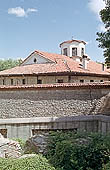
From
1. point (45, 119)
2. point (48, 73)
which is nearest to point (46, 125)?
point (45, 119)

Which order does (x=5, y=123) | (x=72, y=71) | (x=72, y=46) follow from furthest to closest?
(x=72, y=46)
(x=72, y=71)
(x=5, y=123)

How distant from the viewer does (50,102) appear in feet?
34.8

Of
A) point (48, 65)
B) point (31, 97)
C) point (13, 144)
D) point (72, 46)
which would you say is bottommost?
point (13, 144)

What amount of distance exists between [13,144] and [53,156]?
1.83 meters

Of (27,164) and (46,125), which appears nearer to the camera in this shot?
(27,164)

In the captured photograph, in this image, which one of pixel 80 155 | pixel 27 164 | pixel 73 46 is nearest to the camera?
pixel 27 164

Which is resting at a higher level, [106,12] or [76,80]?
[106,12]

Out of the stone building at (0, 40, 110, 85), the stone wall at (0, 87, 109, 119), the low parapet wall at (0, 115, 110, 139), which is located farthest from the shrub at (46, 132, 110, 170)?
the stone building at (0, 40, 110, 85)

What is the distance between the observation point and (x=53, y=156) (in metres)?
5.33

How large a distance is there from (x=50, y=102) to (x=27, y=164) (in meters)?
5.95

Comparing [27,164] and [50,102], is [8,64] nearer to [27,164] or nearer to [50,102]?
[50,102]

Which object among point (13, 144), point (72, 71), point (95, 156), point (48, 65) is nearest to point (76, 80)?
point (72, 71)

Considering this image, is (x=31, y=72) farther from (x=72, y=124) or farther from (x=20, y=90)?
(x=72, y=124)

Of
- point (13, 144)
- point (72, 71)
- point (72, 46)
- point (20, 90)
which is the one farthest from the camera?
point (72, 46)
